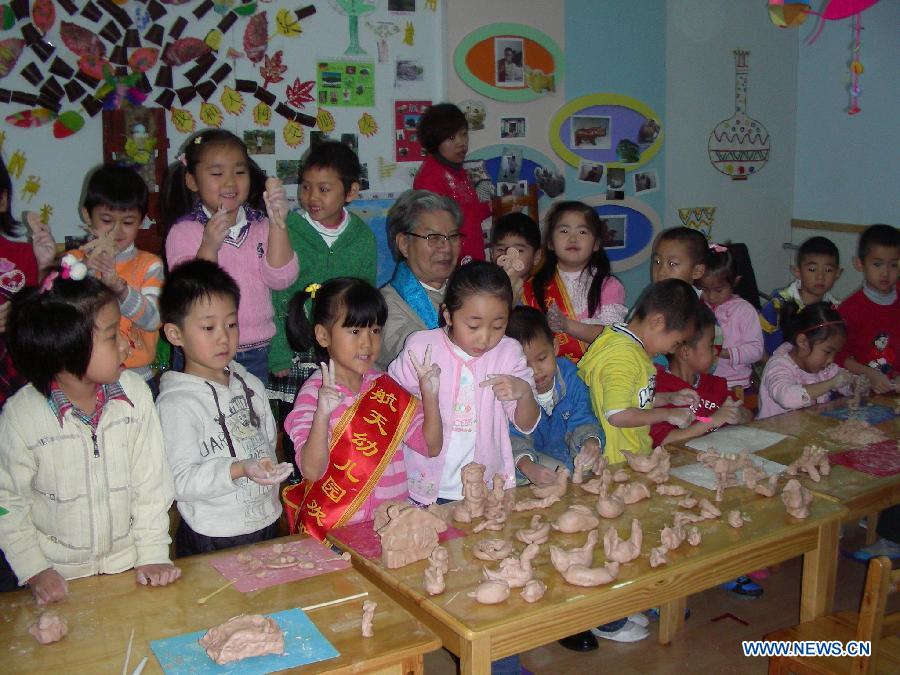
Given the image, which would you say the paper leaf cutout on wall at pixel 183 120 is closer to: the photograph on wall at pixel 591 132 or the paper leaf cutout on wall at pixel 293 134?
the paper leaf cutout on wall at pixel 293 134

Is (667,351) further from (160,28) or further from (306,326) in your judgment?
(160,28)

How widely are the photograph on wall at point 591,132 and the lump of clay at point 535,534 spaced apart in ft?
12.6

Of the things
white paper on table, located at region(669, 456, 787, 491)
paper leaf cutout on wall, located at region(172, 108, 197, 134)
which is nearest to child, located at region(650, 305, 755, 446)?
white paper on table, located at region(669, 456, 787, 491)

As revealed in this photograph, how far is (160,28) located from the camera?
157 inches

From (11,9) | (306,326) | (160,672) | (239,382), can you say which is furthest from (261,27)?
(160,672)

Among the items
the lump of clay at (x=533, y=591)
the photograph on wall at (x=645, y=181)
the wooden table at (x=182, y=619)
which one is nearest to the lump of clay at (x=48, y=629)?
the wooden table at (x=182, y=619)

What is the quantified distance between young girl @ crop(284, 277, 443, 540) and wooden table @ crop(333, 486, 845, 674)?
7.9 inches

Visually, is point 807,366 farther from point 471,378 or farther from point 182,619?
point 182,619

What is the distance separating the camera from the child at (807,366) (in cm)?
315

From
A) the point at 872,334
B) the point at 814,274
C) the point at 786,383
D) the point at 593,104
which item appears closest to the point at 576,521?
the point at 786,383

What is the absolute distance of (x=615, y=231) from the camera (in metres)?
5.59

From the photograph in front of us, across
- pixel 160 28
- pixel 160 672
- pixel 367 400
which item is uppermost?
pixel 160 28

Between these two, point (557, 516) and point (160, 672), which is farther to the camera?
point (557, 516)

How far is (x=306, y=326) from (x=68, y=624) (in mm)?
1105
